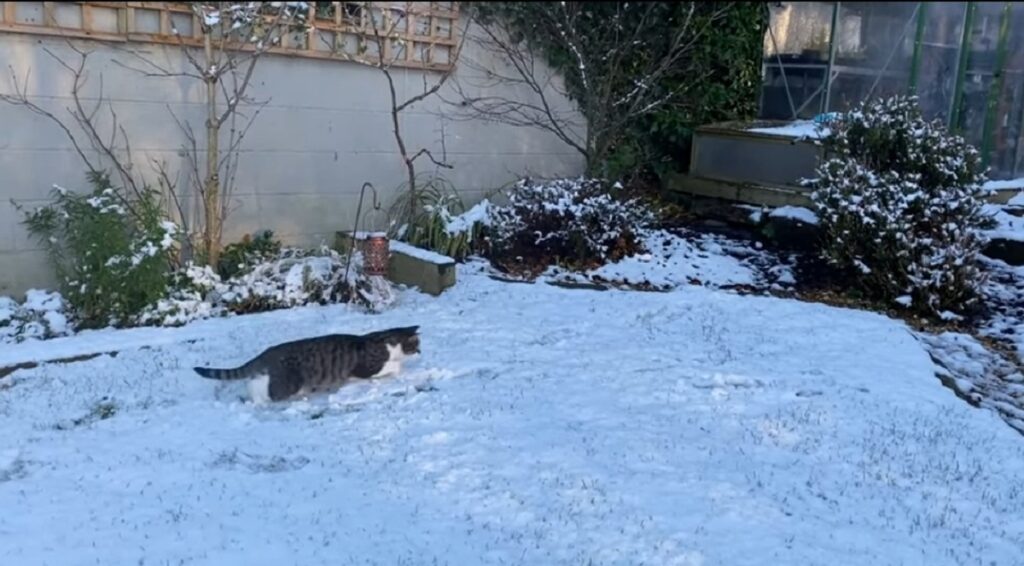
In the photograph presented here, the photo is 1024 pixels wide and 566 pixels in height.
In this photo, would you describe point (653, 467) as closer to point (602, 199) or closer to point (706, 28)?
point (602, 199)

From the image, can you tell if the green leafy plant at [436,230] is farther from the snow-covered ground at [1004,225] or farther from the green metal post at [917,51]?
the green metal post at [917,51]

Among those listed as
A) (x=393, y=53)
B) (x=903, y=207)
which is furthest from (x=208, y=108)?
(x=903, y=207)

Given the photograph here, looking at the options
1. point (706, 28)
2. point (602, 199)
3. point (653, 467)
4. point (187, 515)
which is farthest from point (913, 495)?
point (706, 28)

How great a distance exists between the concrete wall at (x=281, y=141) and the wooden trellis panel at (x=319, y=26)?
86mm

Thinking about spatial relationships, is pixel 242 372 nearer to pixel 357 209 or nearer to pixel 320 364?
pixel 320 364

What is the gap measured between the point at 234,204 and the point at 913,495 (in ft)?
16.2

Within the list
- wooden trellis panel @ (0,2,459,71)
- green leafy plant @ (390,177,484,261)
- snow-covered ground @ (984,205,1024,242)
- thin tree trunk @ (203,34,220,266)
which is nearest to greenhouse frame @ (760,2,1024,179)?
snow-covered ground @ (984,205,1024,242)

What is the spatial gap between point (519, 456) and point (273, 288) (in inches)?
111

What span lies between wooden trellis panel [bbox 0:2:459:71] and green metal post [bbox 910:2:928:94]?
202 inches

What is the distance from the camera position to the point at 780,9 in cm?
988

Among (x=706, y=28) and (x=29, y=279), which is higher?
(x=706, y=28)

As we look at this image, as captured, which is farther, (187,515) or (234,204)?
(234,204)

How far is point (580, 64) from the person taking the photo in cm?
823

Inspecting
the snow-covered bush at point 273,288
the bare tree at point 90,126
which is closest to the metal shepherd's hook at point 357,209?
the snow-covered bush at point 273,288
